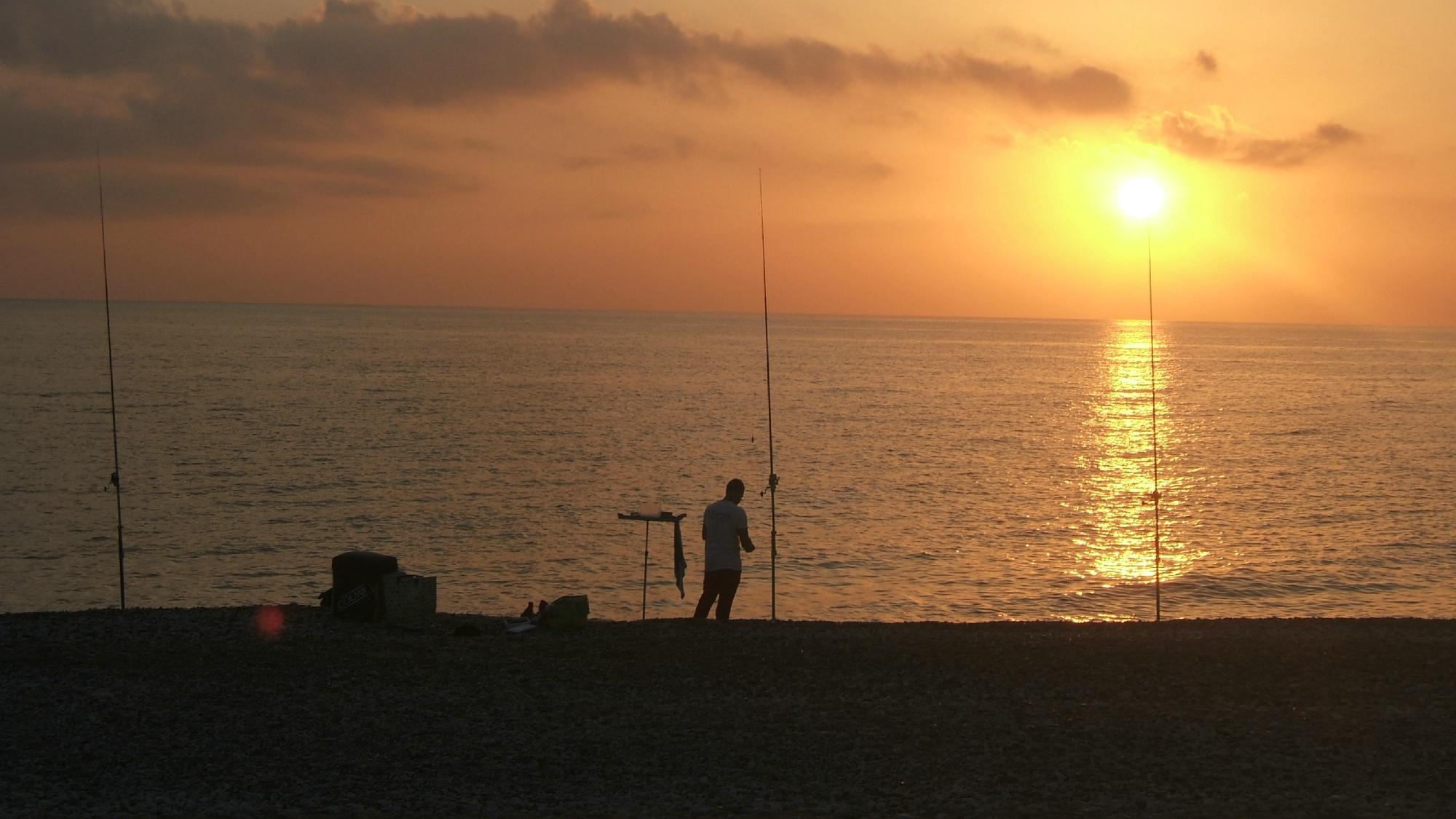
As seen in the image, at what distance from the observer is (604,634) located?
11.0m

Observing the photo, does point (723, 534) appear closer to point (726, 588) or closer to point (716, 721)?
point (726, 588)

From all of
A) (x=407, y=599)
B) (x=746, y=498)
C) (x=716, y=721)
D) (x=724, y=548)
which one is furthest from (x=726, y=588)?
(x=746, y=498)

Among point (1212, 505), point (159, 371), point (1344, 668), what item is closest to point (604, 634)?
point (1344, 668)

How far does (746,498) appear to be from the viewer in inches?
1297

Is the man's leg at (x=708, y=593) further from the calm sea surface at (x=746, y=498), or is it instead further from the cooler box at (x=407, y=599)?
the calm sea surface at (x=746, y=498)

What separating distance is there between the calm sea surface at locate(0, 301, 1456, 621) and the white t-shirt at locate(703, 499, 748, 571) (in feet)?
23.8

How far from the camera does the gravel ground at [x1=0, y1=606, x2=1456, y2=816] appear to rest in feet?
22.6

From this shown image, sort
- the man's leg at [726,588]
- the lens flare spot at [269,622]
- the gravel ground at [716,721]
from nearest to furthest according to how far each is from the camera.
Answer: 1. the gravel ground at [716,721]
2. the lens flare spot at [269,622]
3. the man's leg at [726,588]

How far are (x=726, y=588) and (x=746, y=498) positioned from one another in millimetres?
21102

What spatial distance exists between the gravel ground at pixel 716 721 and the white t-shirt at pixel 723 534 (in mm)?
710

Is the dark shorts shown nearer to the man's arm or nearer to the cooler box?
the man's arm

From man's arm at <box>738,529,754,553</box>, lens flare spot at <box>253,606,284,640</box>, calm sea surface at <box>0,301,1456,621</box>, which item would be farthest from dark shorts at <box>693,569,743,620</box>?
calm sea surface at <box>0,301,1456,621</box>

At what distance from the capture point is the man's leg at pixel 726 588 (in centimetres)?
1178

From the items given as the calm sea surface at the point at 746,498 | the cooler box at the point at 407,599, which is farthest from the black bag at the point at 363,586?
the calm sea surface at the point at 746,498
